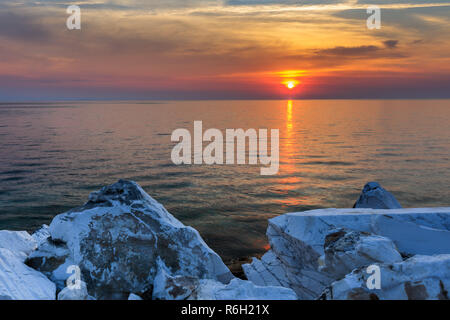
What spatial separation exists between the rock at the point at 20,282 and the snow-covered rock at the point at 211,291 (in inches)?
61.1

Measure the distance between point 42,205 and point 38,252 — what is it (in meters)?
8.54

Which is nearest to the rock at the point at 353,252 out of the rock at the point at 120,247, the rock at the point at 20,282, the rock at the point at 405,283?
the rock at the point at 405,283

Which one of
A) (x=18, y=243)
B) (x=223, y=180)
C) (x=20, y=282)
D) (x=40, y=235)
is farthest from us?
(x=223, y=180)

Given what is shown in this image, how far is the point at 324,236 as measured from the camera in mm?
6352

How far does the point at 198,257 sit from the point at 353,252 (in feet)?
8.51

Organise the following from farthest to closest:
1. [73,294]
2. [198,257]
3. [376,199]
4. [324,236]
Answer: [376,199]
[324,236]
[198,257]
[73,294]

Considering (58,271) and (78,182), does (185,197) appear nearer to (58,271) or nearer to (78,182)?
(78,182)

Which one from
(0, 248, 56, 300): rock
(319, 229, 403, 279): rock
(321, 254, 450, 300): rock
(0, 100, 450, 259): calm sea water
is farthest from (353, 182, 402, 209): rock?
(0, 248, 56, 300): rock

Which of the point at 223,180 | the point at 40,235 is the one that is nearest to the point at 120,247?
the point at 40,235

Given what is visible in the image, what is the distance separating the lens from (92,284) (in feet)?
18.0

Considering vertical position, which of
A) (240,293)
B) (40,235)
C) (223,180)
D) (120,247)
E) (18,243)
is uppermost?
(120,247)

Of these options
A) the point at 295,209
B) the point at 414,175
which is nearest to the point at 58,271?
the point at 295,209

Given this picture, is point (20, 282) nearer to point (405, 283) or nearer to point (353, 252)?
point (353, 252)

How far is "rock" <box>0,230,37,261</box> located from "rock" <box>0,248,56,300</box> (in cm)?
46
